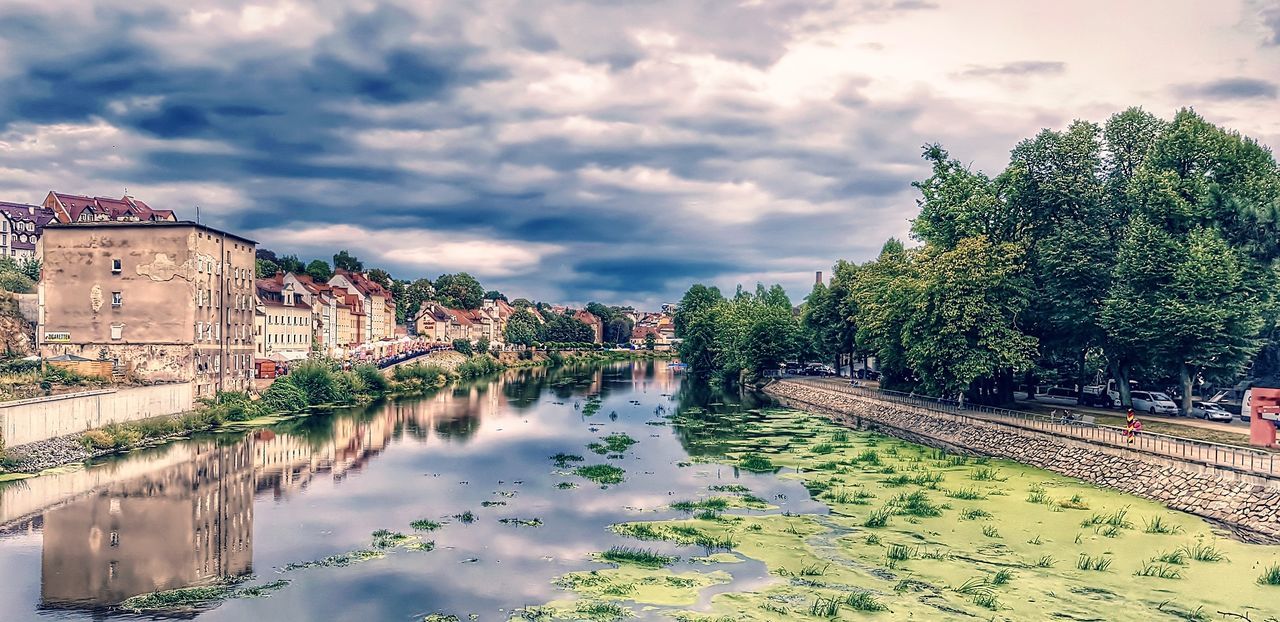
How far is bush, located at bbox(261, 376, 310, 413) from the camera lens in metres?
66.6

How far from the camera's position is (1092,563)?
25.0 metres

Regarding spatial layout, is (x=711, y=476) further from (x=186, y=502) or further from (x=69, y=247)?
(x=69, y=247)

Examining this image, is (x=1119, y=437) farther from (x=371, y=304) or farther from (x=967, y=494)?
(x=371, y=304)

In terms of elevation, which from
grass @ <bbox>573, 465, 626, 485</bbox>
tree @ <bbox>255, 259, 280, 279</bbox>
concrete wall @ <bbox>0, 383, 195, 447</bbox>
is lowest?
grass @ <bbox>573, 465, 626, 485</bbox>

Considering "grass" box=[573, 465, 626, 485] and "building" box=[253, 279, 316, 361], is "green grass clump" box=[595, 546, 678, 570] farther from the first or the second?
"building" box=[253, 279, 316, 361]

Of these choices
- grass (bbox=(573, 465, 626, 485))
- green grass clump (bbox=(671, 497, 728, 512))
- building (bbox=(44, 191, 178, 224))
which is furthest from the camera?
building (bbox=(44, 191, 178, 224))

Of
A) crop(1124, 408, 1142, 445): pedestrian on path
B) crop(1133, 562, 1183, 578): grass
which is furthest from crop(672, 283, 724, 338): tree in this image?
crop(1133, 562, 1183, 578): grass

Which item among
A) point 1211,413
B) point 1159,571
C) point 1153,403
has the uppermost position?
point 1153,403

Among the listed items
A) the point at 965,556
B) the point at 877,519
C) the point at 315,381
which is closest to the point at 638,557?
the point at 877,519

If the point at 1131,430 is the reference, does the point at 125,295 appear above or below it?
above

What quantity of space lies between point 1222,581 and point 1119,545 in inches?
156

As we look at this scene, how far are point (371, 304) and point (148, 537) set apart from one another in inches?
4823

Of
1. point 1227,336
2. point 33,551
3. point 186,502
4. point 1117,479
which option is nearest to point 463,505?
point 186,502

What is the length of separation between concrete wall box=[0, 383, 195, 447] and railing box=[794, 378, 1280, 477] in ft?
164
